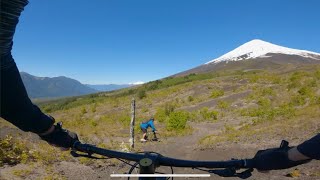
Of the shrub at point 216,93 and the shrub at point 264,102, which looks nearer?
the shrub at point 264,102

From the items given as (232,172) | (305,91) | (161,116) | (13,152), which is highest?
(305,91)

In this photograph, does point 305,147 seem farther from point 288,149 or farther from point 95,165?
point 95,165

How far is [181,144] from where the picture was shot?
2378 centimetres

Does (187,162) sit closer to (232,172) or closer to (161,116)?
(232,172)

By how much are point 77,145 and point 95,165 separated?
1396 centimetres

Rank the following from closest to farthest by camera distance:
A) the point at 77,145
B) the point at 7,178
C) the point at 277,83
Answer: the point at 77,145 < the point at 7,178 < the point at 277,83

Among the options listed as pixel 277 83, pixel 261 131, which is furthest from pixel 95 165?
pixel 277 83

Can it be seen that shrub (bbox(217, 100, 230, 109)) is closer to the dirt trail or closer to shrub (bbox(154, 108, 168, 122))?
shrub (bbox(154, 108, 168, 122))

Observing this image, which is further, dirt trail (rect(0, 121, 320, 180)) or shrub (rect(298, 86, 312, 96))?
shrub (rect(298, 86, 312, 96))

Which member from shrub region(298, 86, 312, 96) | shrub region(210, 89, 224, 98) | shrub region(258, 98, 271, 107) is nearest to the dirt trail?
shrub region(258, 98, 271, 107)

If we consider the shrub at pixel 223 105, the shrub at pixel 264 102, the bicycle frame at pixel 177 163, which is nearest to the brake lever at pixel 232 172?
the bicycle frame at pixel 177 163

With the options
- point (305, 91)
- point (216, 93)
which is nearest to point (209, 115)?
point (305, 91)

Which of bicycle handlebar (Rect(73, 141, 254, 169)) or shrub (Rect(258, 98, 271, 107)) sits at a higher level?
shrub (Rect(258, 98, 271, 107))

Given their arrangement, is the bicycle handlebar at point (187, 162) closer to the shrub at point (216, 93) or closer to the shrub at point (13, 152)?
the shrub at point (13, 152)
